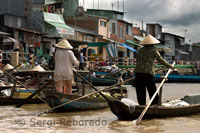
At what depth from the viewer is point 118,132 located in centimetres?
647

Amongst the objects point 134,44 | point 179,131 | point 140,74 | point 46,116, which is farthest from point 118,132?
point 134,44

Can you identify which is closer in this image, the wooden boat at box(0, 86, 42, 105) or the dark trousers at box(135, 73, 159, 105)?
the dark trousers at box(135, 73, 159, 105)

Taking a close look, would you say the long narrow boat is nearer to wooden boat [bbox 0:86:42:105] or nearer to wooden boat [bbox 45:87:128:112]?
wooden boat [bbox 45:87:128:112]

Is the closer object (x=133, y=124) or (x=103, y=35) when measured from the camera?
(x=133, y=124)

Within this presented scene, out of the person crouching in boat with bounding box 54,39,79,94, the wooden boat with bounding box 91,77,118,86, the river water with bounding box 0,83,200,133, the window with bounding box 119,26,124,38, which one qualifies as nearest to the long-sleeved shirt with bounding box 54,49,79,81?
the person crouching in boat with bounding box 54,39,79,94

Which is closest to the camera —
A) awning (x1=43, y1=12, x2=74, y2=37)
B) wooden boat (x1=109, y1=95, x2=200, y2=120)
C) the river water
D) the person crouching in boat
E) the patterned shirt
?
the river water

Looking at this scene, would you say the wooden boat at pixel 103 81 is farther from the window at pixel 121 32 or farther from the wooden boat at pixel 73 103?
the window at pixel 121 32

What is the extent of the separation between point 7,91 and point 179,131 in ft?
19.7

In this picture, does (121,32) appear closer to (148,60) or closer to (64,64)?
(64,64)

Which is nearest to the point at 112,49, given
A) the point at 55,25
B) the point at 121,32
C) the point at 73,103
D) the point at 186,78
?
the point at 55,25

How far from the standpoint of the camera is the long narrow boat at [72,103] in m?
8.49

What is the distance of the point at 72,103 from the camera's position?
878 centimetres

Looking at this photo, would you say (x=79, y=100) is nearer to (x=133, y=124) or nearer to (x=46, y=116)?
(x=46, y=116)

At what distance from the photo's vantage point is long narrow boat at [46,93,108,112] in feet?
27.9
